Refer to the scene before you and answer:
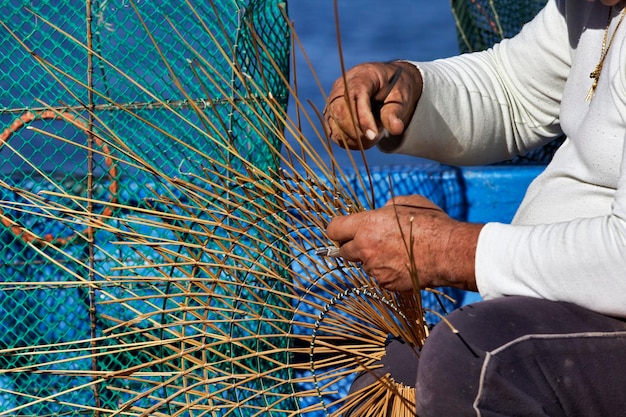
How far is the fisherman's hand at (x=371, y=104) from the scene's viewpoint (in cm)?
108

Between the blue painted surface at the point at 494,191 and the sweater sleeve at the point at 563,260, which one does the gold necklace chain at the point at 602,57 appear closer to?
the sweater sleeve at the point at 563,260

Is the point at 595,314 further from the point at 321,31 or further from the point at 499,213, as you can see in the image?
the point at 321,31

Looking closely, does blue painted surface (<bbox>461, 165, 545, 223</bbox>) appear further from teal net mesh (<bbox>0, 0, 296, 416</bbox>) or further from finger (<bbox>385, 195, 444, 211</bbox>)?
finger (<bbox>385, 195, 444, 211</bbox>)

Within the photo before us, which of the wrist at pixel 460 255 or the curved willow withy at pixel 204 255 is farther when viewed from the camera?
the curved willow withy at pixel 204 255

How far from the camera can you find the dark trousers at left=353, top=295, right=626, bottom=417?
87 cm

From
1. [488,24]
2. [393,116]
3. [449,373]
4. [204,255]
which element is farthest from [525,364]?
[488,24]

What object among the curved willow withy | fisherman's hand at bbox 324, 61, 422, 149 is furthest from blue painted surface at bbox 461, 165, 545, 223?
fisherman's hand at bbox 324, 61, 422, 149

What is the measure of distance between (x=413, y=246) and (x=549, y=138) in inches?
19.7

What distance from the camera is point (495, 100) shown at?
132cm

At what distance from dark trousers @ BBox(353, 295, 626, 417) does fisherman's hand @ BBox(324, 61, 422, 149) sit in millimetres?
281

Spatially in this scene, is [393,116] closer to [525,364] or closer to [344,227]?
[344,227]

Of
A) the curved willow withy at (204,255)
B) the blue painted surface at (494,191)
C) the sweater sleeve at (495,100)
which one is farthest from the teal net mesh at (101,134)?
the blue painted surface at (494,191)

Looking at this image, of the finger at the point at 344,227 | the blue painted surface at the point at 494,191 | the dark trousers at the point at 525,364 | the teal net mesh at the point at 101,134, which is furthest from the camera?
the blue painted surface at the point at 494,191

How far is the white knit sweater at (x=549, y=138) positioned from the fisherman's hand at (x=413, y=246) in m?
0.02
